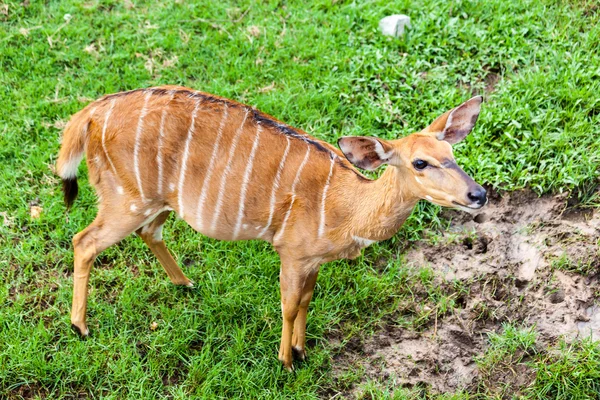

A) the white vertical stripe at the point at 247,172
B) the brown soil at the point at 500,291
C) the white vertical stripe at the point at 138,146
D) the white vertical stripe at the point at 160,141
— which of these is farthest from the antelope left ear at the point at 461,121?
the white vertical stripe at the point at 138,146

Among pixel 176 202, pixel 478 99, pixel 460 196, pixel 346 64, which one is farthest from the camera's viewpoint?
pixel 346 64

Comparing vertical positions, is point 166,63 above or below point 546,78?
below

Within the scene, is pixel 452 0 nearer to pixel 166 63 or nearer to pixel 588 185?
pixel 588 185

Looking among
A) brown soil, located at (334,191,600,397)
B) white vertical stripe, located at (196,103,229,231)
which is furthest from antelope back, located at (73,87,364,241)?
brown soil, located at (334,191,600,397)

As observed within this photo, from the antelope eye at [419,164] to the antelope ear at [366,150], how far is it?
0.13 m

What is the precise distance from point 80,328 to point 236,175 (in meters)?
1.24

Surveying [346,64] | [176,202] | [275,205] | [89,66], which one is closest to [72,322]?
[176,202]

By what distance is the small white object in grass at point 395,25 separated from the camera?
4.59 meters

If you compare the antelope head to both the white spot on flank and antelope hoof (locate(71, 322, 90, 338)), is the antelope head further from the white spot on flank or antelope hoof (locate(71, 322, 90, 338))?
antelope hoof (locate(71, 322, 90, 338))

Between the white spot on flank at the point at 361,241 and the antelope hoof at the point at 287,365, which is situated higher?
the white spot on flank at the point at 361,241

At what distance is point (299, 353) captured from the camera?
3.30 meters

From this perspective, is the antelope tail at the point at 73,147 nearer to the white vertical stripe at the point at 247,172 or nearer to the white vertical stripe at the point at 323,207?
the white vertical stripe at the point at 247,172

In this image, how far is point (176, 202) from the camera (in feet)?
9.99

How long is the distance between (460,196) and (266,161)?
940 millimetres
